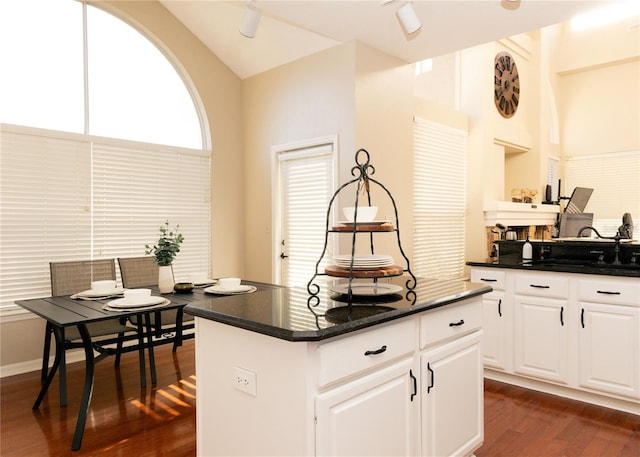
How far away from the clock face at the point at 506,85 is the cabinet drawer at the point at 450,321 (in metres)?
4.46

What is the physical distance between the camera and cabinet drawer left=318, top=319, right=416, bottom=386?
151cm

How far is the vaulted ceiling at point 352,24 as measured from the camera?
3404 millimetres

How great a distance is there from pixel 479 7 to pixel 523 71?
12.3 feet

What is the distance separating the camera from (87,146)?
4.06 meters

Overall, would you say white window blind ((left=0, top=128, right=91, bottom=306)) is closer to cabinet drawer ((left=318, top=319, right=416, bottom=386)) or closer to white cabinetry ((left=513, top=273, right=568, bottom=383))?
cabinet drawer ((left=318, top=319, right=416, bottom=386))

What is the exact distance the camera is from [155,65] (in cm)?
461

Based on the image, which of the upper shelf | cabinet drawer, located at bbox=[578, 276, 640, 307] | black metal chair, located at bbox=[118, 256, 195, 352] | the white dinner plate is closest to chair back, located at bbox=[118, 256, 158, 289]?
black metal chair, located at bbox=[118, 256, 195, 352]

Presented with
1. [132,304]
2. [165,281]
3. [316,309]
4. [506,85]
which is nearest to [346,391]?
[316,309]

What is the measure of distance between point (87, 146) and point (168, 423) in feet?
8.52

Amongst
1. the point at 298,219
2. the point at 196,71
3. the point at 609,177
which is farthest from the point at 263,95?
the point at 609,177

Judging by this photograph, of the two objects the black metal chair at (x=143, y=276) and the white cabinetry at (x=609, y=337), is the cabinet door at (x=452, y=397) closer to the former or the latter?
the white cabinetry at (x=609, y=337)

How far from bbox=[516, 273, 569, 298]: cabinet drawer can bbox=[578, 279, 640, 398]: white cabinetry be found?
0.11 metres

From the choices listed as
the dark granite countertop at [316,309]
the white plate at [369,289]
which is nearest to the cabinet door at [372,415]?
the dark granite countertop at [316,309]

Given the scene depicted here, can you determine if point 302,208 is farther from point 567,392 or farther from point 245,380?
point 245,380
